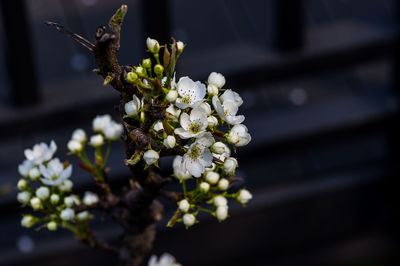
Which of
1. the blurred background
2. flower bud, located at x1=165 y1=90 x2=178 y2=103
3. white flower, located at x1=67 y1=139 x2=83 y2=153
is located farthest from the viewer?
the blurred background

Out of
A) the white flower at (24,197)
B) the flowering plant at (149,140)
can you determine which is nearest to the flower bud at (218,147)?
the flowering plant at (149,140)

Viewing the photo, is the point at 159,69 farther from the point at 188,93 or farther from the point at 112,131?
the point at 112,131

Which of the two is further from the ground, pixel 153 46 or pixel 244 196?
pixel 153 46

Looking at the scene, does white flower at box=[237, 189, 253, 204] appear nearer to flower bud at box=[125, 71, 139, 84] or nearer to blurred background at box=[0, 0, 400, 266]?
flower bud at box=[125, 71, 139, 84]

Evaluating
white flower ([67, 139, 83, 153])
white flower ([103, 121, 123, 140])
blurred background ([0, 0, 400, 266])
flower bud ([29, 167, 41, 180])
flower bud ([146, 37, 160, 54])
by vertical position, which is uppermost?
blurred background ([0, 0, 400, 266])

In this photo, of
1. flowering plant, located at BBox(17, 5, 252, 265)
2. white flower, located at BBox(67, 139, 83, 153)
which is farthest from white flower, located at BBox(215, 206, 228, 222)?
white flower, located at BBox(67, 139, 83, 153)

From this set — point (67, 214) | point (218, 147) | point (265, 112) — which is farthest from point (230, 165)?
point (265, 112)

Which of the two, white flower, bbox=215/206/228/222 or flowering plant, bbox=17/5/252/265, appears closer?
flowering plant, bbox=17/5/252/265
